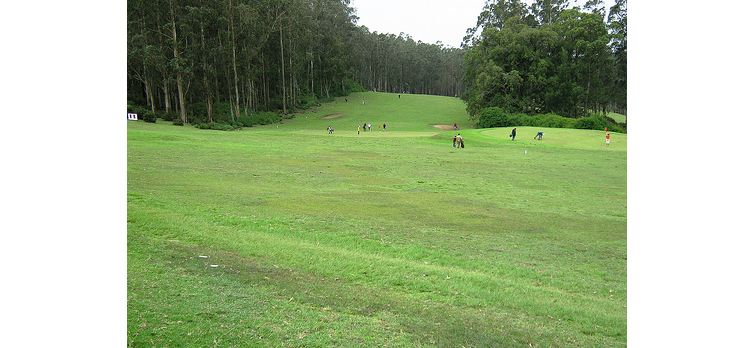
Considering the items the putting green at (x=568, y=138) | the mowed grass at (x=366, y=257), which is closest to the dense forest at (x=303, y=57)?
the putting green at (x=568, y=138)

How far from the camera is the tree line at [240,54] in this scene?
41.8 meters

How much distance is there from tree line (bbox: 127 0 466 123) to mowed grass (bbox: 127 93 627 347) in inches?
1068

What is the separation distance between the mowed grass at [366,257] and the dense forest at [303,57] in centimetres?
2609

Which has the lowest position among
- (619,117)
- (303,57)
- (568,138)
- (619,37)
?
(568,138)

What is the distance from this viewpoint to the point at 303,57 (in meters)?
63.5

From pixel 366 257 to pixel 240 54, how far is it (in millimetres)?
47030

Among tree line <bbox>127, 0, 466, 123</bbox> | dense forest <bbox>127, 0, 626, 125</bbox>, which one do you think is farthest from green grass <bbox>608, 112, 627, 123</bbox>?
tree line <bbox>127, 0, 466, 123</bbox>

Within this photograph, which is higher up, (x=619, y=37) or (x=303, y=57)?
(x=303, y=57)

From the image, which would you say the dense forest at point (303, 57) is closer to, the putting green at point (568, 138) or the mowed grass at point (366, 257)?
the putting green at point (568, 138)

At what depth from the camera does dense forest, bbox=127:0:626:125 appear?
42.7 metres

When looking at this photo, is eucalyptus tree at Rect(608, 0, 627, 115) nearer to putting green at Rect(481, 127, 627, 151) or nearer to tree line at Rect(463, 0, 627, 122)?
tree line at Rect(463, 0, 627, 122)

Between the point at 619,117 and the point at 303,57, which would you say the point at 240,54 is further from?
the point at 619,117

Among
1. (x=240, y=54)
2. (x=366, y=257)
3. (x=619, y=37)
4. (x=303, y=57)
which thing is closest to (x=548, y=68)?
(x=619, y=37)
